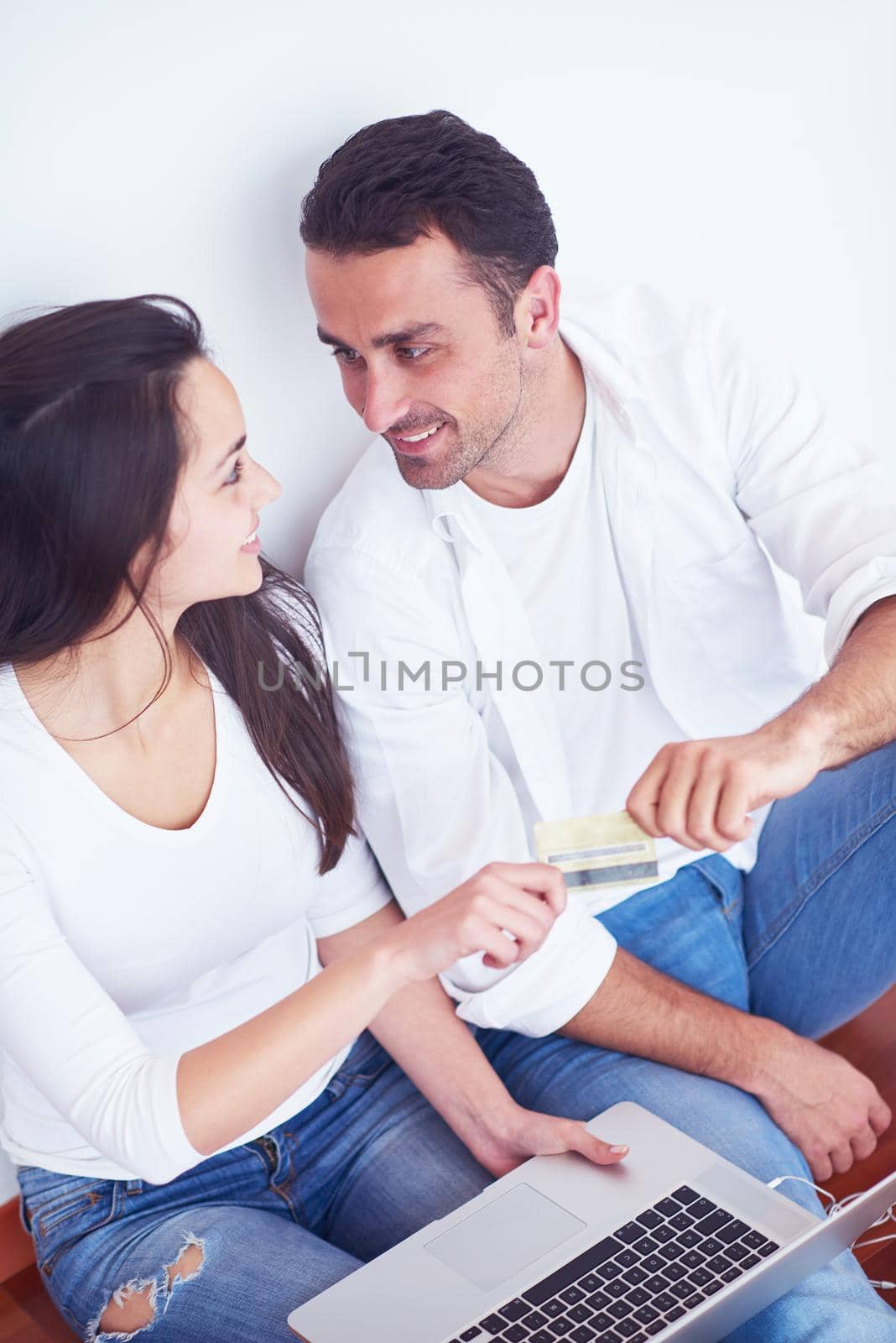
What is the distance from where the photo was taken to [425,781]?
5.16 ft

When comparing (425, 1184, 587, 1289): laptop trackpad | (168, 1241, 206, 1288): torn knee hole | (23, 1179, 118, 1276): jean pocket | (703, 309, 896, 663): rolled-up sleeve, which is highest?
(703, 309, 896, 663): rolled-up sleeve

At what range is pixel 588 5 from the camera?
1.69 meters

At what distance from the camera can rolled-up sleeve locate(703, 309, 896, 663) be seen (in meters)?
1.60

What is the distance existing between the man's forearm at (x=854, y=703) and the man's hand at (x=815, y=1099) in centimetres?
43

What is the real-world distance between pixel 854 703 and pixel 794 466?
39 cm

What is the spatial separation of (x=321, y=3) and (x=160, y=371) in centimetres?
54

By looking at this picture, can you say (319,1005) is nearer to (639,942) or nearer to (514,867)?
(514,867)

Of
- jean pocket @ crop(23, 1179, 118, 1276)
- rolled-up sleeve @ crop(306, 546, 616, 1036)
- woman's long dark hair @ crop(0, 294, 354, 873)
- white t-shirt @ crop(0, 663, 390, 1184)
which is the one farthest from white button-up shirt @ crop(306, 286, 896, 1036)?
jean pocket @ crop(23, 1179, 118, 1276)

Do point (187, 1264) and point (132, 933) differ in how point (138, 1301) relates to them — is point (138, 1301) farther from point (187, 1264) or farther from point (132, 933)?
point (132, 933)

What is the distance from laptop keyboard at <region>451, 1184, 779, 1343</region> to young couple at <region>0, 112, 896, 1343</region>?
0.34 ft

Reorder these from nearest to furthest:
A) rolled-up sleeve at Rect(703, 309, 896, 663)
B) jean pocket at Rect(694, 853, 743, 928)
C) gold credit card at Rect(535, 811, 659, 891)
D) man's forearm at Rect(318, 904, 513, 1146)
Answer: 1. gold credit card at Rect(535, 811, 659, 891)
2. man's forearm at Rect(318, 904, 513, 1146)
3. rolled-up sleeve at Rect(703, 309, 896, 663)
4. jean pocket at Rect(694, 853, 743, 928)

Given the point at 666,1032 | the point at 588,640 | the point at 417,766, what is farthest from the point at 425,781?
the point at 666,1032

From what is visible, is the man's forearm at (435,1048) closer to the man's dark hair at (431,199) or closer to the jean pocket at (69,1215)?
the jean pocket at (69,1215)

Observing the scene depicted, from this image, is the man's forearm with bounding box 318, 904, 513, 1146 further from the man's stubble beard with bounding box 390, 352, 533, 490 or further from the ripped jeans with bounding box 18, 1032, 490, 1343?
the man's stubble beard with bounding box 390, 352, 533, 490
